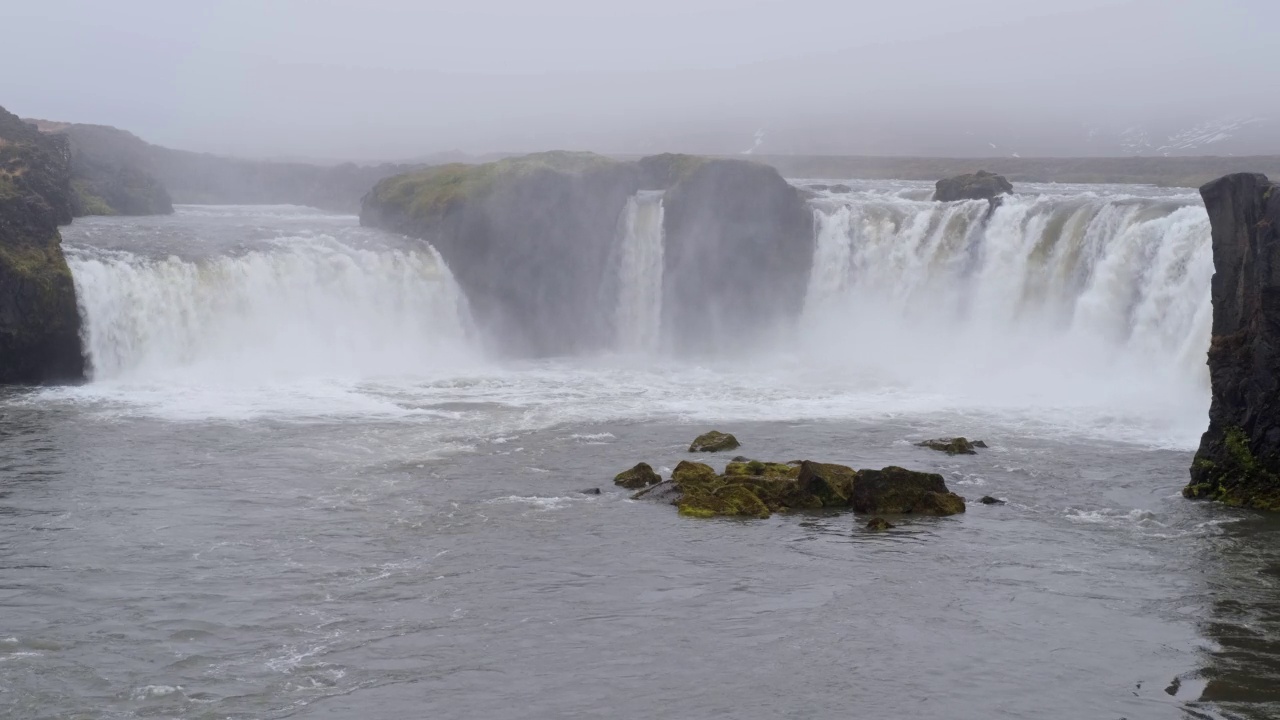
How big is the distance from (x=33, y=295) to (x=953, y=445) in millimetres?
24964

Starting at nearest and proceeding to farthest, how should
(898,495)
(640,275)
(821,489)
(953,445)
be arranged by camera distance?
(898,495)
(821,489)
(953,445)
(640,275)

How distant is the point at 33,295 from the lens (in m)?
35.2

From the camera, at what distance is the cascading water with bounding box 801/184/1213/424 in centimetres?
3462

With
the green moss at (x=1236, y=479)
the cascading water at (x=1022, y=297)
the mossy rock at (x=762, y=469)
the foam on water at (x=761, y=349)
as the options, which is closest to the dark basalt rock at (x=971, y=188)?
the cascading water at (x=1022, y=297)

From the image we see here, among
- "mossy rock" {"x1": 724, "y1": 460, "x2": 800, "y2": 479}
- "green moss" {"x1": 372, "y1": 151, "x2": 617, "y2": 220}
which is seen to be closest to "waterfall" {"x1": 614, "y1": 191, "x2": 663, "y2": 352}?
"green moss" {"x1": 372, "y1": 151, "x2": 617, "y2": 220}

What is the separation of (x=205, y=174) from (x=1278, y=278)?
70262 millimetres

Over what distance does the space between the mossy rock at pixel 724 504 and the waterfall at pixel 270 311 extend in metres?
18.1

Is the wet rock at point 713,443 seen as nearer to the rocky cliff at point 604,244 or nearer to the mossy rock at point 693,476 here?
the mossy rock at point 693,476

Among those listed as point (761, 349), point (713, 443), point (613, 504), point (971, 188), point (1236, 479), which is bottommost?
point (761, 349)

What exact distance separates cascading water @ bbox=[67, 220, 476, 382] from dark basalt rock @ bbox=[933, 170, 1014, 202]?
786 inches

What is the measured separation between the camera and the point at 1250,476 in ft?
75.3

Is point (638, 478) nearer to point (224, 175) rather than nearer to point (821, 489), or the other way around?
point (821, 489)

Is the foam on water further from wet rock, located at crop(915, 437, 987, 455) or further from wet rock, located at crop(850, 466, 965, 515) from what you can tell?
wet rock, located at crop(850, 466, 965, 515)

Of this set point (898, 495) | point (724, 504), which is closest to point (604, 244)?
point (724, 504)
